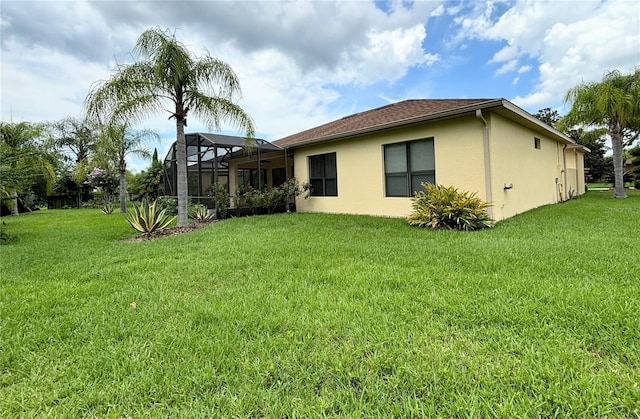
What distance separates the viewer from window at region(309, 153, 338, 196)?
11.5m

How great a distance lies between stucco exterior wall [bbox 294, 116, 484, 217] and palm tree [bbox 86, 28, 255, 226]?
12.8 ft

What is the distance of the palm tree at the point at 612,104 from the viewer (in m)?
12.1

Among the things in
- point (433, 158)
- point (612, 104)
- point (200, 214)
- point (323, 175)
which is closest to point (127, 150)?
point (200, 214)

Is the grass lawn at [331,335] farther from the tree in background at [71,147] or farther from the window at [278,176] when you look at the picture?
the tree in background at [71,147]

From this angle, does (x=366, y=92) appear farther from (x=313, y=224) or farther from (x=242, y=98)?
(x=313, y=224)

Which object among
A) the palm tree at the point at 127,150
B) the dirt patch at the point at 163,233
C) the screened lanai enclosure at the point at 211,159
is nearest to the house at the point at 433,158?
the screened lanai enclosure at the point at 211,159

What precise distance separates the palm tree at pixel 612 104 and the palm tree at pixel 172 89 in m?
13.9

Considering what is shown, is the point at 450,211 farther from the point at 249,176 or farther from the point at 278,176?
the point at 249,176

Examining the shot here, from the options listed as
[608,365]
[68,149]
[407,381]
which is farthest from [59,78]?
[68,149]

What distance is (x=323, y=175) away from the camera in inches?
470

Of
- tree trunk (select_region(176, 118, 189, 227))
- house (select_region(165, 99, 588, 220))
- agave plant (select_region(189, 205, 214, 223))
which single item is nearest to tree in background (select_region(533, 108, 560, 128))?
→ house (select_region(165, 99, 588, 220))

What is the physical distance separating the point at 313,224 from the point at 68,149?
1073 inches

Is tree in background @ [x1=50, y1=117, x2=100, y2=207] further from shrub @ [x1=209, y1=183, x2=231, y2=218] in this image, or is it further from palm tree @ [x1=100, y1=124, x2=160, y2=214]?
shrub @ [x1=209, y1=183, x2=231, y2=218]

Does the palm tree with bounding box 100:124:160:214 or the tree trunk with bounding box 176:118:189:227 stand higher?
the palm tree with bounding box 100:124:160:214
